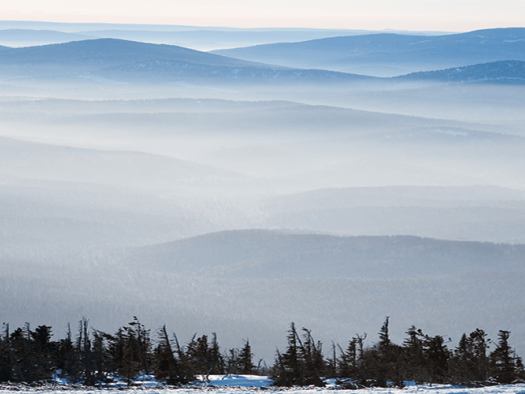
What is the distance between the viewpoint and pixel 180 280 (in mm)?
75062

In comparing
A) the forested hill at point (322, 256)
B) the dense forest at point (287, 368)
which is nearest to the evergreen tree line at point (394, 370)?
the dense forest at point (287, 368)

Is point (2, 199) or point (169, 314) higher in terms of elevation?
point (2, 199)

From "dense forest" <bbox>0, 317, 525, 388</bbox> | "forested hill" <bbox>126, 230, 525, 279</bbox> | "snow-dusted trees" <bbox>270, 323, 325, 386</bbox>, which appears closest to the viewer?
"dense forest" <bbox>0, 317, 525, 388</bbox>

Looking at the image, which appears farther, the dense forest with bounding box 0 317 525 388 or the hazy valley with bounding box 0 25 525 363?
the hazy valley with bounding box 0 25 525 363

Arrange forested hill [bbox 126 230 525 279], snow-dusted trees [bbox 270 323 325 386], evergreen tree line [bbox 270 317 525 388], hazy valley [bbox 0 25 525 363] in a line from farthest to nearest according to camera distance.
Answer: forested hill [bbox 126 230 525 279] → hazy valley [bbox 0 25 525 363] → snow-dusted trees [bbox 270 323 325 386] → evergreen tree line [bbox 270 317 525 388]

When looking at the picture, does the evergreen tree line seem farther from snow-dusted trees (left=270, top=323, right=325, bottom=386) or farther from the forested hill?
the forested hill

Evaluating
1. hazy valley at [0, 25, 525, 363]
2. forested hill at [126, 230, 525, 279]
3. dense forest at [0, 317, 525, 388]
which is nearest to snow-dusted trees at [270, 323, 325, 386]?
dense forest at [0, 317, 525, 388]

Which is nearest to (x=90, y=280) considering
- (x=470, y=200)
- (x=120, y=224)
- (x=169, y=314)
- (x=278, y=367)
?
(x=169, y=314)

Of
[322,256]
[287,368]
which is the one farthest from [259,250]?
[287,368]

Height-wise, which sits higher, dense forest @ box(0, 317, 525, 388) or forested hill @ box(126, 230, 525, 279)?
forested hill @ box(126, 230, 525, 279)

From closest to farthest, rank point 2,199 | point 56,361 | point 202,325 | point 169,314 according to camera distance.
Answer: point 56,361, point 202,325, point 169,314, point 2,199

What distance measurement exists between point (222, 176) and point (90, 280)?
94.9 m

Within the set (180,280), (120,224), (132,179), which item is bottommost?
(180,280)

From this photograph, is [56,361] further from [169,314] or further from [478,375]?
[169,314]
